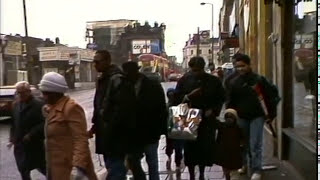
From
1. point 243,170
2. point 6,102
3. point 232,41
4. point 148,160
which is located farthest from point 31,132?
point 232,41

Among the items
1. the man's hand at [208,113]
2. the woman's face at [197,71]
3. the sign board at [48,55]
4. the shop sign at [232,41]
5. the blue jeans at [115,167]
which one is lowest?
the blue jeans at [115,167]

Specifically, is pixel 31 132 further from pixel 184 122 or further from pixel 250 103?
pixel 250 103

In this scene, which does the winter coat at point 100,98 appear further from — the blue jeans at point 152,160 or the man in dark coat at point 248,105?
the man in dark coat at point 248,105

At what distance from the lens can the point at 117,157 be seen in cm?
571

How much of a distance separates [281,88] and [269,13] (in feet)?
10.7

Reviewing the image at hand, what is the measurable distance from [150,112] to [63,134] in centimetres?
177

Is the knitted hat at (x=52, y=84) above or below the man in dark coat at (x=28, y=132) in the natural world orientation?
above

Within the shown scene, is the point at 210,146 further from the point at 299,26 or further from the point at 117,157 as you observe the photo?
the point at 299,26

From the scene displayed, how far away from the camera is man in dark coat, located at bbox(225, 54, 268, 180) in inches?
294

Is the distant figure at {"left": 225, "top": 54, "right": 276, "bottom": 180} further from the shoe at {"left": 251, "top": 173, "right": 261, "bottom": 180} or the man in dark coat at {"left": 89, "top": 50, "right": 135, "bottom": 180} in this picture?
the man in dark coat at {"left": 89, "top": 50, "right": 135, "bottom": 180}

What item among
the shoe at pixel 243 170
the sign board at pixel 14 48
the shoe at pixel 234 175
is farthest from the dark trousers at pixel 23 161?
the sign board at pixel 14 48

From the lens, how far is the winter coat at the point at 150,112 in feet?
20.6

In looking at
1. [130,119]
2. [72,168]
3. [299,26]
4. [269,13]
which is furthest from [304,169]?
[269,13]

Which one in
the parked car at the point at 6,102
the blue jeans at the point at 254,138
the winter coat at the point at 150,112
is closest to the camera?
the winter coat at the point at 150,112
